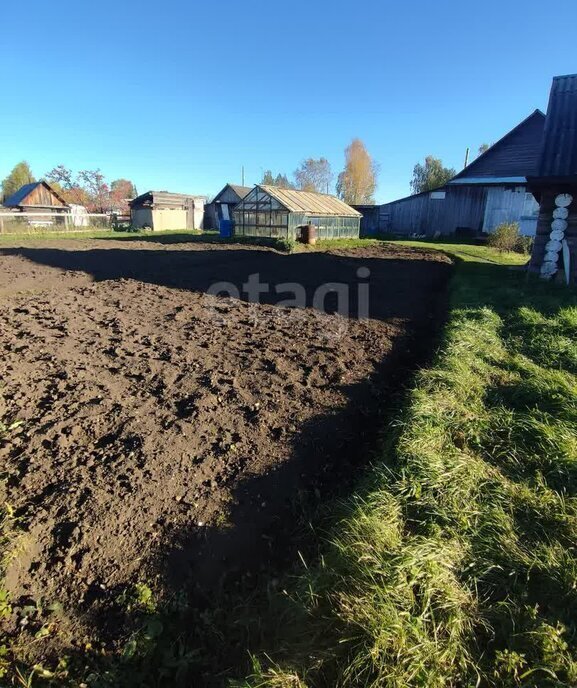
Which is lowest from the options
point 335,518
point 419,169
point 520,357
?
point 335,518

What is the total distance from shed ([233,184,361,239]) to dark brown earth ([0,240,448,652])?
17.9 metres

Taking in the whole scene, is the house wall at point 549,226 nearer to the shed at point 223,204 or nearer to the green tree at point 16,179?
the shed at point 223,204

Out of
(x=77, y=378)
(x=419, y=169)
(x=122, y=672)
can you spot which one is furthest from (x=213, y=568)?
(x=419, y=169)

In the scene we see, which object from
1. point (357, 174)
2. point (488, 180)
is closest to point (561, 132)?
point (488, 180)

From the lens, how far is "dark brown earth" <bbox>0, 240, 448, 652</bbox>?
227 cm

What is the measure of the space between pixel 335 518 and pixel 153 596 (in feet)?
3.56

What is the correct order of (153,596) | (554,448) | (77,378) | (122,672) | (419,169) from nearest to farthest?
1. (122,672)
2. (153,596)
3. (554,448)
4. (77,378)
5. (419,169)

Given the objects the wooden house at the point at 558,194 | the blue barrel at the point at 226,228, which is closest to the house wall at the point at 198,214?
the blue barrel at the point at 226,228

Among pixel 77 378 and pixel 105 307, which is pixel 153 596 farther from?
pixel 105 307

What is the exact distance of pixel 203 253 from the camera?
17906 mm

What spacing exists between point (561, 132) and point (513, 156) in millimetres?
18921

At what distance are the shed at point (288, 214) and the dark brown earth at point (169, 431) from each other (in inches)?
705

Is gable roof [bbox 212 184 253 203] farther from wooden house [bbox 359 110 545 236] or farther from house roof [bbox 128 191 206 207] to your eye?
wooden house [bbox 359 110 545 236]

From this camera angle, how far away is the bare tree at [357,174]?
2645 inches
